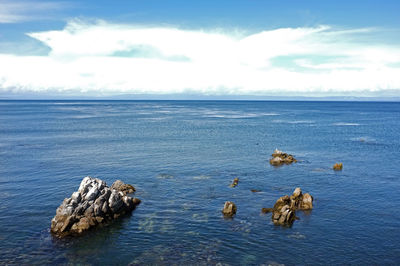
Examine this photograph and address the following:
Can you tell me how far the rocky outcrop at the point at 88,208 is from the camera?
45.0 metres

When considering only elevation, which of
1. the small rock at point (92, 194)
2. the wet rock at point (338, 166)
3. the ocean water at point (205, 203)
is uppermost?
the small rock at point (92, 194)

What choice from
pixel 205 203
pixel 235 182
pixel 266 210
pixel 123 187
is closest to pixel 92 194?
pixel 123 187

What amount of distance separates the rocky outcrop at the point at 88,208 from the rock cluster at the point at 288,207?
2313cm

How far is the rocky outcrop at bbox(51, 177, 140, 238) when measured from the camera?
4503 cm

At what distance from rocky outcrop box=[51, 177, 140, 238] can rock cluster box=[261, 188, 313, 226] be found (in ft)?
75.9

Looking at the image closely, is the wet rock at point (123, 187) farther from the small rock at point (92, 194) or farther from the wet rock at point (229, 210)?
the wet rock at point (229, 210)

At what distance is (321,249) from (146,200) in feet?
98.6

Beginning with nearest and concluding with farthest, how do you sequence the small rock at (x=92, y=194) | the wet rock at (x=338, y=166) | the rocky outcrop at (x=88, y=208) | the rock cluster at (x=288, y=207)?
the rocky outcrop at (x=88, y=208)
the rock cluster at (x=288, y=207)
the small rock at (x=92, y=194)
the wet rock at (x=338, y=166)

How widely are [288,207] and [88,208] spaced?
30179 millimetres

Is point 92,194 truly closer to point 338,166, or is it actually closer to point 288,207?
point 288,207

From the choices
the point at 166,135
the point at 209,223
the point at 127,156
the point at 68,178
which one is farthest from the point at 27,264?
the point at 166,135

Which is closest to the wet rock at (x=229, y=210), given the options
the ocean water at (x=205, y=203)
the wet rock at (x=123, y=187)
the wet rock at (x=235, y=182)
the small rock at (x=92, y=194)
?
the ocean water at (x=205, y=203)

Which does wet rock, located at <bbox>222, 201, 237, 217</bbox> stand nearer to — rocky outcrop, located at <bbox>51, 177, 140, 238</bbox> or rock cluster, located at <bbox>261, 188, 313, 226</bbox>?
rock cluster, located at <bbox>261, 188, 313, 226</bbox>

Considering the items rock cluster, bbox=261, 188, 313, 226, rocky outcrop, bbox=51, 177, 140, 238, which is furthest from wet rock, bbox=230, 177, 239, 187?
rocky outcrop, bbox=51, 177, 140, 238
